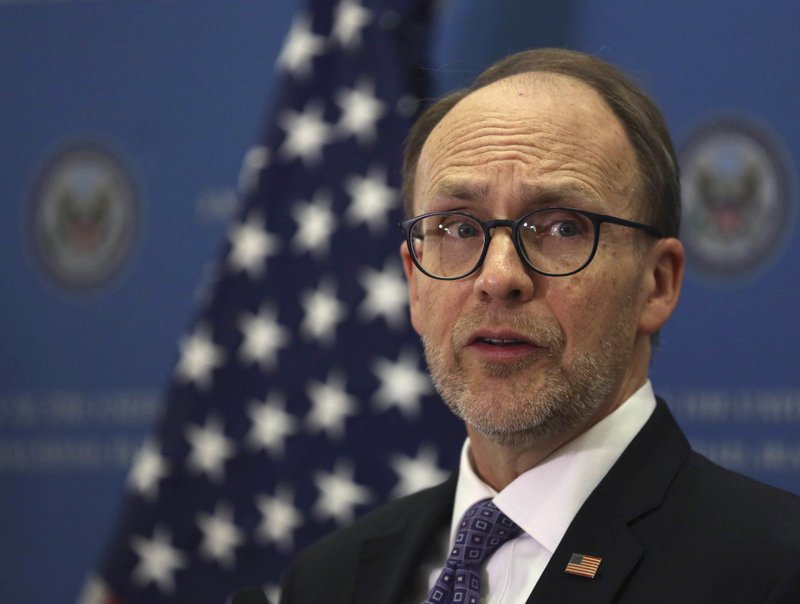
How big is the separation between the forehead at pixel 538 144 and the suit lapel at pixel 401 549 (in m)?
0.57

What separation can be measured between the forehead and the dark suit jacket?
423 mm

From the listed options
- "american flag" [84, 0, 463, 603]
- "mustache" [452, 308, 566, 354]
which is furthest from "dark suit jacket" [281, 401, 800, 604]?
"american flag" [84, 0, 463, 603]

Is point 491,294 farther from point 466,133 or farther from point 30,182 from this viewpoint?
point 30,182

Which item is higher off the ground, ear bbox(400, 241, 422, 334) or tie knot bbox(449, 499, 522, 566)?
ear bbox(400, 241, 422, 334)

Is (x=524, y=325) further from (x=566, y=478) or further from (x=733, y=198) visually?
(x=733, y=198)

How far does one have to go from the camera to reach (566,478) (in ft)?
5.49

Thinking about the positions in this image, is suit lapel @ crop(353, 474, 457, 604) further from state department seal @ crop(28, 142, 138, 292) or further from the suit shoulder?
state department seal @ crop(28, 142, 138, 292)

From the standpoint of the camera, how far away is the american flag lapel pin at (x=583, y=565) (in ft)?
5.01

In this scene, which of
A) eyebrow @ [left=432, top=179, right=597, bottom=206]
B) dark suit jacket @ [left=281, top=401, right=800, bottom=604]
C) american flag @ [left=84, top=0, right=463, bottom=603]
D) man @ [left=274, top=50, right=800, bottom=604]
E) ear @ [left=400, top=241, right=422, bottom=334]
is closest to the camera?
dark suit jacket @ [left=281, top=401, right=800, bottom=604]

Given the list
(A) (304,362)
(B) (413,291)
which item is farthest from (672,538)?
(A) (304,362)

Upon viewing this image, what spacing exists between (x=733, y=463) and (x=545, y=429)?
160 centimetres

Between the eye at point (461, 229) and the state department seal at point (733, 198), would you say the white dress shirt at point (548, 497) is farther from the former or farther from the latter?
the state department seal at point (733, 198)

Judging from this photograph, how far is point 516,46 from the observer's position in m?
3.38

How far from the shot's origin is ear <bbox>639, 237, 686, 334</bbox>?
5.79 feet
